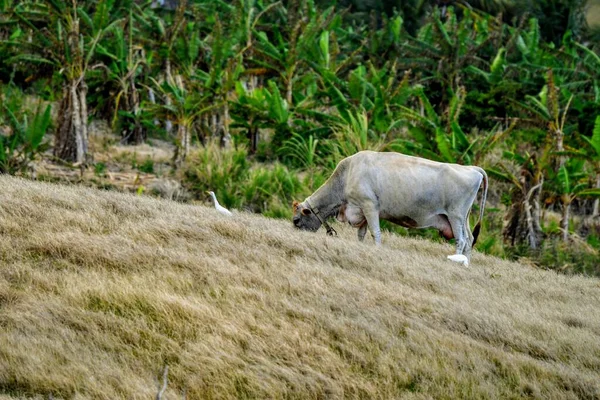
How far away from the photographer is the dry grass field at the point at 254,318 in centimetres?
456

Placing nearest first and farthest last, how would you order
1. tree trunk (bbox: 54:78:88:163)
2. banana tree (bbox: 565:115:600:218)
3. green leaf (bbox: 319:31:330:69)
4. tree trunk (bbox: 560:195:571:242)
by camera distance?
banana tree (bbox: 565:115:600:218) → tree trunk (bbox: 560:195:571:242) → tree trunk (bbox: 54:78:88:163) → green leaf (bbox: 319:31:330:69)

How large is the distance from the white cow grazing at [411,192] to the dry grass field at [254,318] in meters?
0.79

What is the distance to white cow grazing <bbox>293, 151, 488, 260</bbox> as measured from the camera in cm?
866

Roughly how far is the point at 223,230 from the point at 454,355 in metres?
3.45

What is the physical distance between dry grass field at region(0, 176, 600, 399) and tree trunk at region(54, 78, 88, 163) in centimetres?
760

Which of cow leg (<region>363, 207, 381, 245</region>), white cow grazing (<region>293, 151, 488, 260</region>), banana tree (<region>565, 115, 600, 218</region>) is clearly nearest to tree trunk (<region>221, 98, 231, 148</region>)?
banana tree (<region>565, 115, 600, 218</region>)

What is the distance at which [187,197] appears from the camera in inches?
569

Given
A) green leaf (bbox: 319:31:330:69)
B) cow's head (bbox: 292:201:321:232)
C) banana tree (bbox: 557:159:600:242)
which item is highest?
green leaf (bbox: 319:31:330:69)

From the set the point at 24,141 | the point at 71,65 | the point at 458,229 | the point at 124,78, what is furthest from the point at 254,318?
the point at 124,78

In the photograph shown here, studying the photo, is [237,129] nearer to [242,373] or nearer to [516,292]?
[516,292]

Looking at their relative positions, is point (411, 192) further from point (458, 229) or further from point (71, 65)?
point (71, 65)

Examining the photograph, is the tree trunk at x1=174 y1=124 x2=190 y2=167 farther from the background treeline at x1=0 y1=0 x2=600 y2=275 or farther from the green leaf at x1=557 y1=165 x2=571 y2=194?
the green leaf at x1=557 y1=165 x2=571 y2=194

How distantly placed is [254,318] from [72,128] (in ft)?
37.7

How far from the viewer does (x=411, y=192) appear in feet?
28.4
